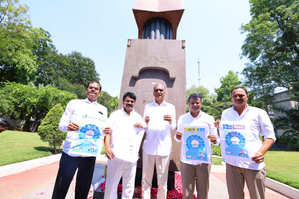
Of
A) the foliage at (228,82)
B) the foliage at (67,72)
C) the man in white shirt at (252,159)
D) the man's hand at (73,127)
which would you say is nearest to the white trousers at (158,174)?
the man in white shirt at (252,159)

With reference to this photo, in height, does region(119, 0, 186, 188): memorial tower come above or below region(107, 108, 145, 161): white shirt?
above

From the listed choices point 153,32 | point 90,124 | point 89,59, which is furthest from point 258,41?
point 89,59

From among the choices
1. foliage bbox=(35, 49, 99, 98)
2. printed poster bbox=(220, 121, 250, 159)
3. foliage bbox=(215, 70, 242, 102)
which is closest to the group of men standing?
printed poster bbox=(220, 121, 250, 159)

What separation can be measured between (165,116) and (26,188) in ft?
13.3

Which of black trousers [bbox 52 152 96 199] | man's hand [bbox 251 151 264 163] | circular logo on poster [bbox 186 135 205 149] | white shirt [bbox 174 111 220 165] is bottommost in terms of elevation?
black trousers [bbox 52 152 96 199]

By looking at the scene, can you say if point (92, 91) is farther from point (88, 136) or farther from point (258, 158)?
point (258, 158)

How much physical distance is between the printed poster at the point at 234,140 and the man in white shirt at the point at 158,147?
89 cm

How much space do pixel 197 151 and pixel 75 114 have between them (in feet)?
6.64

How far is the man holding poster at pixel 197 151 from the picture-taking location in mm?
2523

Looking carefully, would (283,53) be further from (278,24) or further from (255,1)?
(255,1)

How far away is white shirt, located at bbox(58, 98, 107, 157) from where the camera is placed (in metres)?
2.55

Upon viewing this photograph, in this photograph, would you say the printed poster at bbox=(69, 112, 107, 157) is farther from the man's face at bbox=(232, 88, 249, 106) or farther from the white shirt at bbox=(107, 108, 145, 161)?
Answer: the man's face at bbox=(232, 88, 249, 106)

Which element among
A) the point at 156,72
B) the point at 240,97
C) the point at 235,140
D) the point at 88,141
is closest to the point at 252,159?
the point at 235,140

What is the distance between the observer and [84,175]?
262 centimetres
